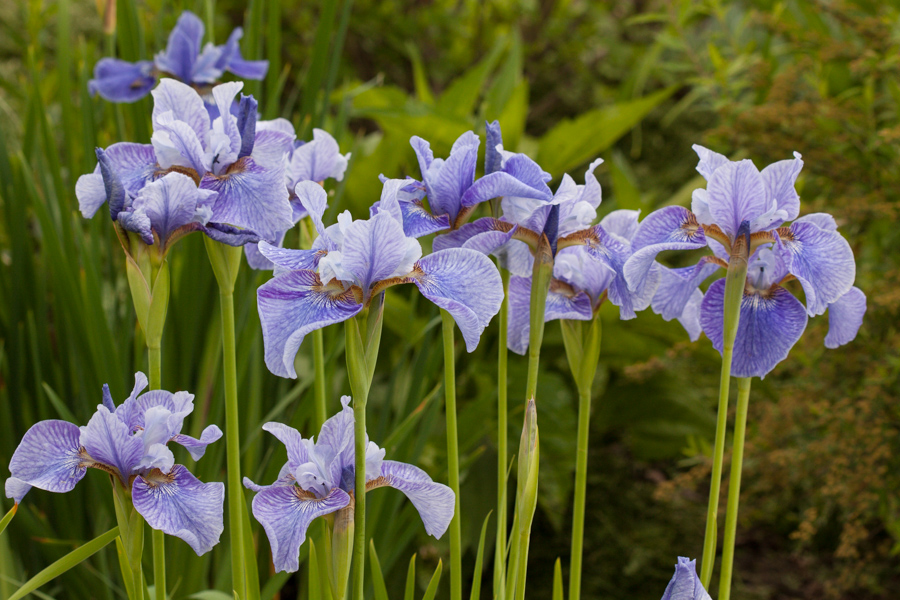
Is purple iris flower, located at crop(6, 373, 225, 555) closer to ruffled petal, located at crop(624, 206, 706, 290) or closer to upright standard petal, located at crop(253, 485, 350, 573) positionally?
upright standard petal, located at crop(253, 485, 350, 573)

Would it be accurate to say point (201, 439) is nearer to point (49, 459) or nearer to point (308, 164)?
point (49, 459)

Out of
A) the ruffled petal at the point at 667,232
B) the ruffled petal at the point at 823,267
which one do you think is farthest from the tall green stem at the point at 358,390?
the ruffled petal at the point at 823,267

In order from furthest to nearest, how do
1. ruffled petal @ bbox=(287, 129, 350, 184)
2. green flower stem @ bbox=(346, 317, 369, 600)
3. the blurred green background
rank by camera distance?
the blurred green background → ruffled petal @ bbox=(287, 129, 350, 184) → green flower stem @ bbox=(346, 317, 369, 600)

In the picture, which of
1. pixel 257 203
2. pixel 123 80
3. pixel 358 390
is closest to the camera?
pixel 358 390

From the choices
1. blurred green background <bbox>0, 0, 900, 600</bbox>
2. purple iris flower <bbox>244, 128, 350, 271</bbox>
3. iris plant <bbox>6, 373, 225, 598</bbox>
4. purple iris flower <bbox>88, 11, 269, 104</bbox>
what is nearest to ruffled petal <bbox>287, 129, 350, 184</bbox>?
purple iris flower <bbox>244, 128, 350, 271</bbox>

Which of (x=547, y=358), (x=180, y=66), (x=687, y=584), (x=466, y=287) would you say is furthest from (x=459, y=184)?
(x=547, y=358)

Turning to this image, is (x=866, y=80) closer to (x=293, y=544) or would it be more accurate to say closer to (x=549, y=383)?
(x=549, y=383)
